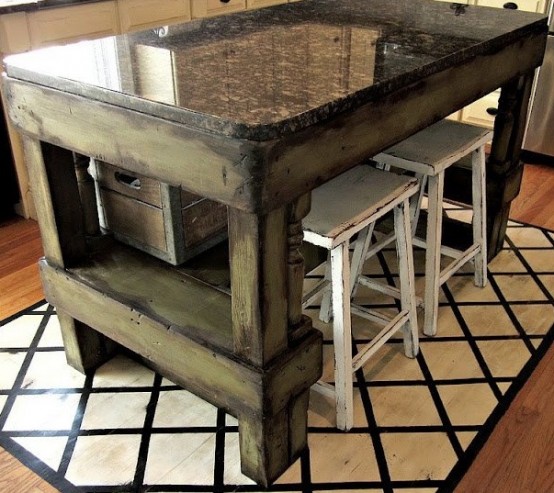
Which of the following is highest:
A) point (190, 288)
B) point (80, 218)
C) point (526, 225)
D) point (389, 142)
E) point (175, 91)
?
point (175, 91)

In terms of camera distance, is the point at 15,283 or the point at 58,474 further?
the point at 15,283

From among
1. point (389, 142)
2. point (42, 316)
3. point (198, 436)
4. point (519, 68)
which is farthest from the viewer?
point (42, 316)

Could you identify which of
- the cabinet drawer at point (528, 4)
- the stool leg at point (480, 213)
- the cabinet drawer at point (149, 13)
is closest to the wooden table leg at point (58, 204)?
the stool leg at point (480, 213)

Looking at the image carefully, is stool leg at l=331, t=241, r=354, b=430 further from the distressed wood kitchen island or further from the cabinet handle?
the cabinet handle

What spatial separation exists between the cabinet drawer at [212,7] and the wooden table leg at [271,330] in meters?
2.33

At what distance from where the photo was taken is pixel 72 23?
2707 millimetres

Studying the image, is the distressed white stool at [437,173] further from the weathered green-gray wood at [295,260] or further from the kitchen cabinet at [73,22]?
the kitchen cabinet at [73,22]

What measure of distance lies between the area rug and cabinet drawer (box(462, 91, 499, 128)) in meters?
1.73

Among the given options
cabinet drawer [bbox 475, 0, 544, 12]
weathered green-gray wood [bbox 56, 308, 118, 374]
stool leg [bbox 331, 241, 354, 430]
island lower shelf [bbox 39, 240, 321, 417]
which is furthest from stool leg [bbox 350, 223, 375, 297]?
cabinet drawer [bbox 475, 0, 544, 12]

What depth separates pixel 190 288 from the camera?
5.45ft

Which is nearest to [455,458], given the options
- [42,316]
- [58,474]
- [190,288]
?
[190,288]

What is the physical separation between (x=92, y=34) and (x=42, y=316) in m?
1.32

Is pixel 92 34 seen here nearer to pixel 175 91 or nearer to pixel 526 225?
pixel 175 91

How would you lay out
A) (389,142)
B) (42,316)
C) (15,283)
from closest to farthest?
1. (389,142)
2. (42,316)
3. (15,283)
